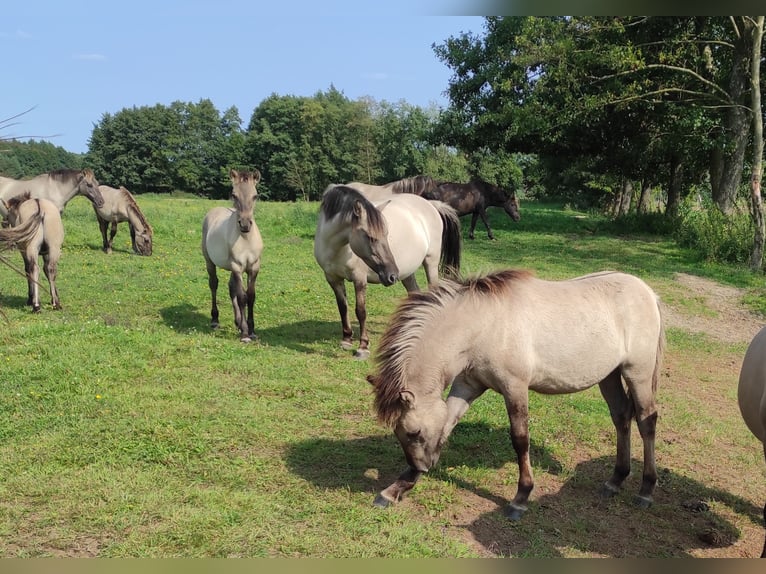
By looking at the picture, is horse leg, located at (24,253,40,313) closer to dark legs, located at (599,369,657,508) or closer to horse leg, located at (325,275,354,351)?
horse leg, located at (325,275,354,351)

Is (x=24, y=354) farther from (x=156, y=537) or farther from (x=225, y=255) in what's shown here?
(x=156, y=537)

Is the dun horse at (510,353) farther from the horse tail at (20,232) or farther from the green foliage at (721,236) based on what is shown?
the green foliage at (721,236)

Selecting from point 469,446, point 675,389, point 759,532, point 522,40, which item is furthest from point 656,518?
point 522,40

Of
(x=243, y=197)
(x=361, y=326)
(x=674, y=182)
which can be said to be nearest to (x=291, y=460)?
(x=361, y=326)

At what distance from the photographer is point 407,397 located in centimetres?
372

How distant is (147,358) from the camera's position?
21.5 ft

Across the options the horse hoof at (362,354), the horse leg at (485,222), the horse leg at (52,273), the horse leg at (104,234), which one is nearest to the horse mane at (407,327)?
the horse hoof at (362,354)

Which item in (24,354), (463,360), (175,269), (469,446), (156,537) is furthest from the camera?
(175,269)

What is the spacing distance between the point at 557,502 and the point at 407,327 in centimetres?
182

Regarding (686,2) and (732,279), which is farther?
(732,279)

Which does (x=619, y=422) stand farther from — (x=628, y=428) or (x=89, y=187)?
(x=89, y=187)

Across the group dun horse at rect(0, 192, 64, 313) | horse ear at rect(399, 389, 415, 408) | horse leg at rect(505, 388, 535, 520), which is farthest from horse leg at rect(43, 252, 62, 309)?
horse leg at rect(505, 388, 535, 520)

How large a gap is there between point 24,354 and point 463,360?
17.5 ft

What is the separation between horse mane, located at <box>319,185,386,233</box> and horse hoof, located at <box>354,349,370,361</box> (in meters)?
1.64
